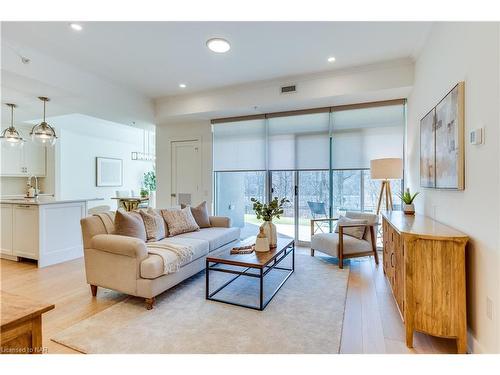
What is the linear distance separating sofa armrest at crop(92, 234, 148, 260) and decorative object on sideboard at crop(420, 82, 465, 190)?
115 inches

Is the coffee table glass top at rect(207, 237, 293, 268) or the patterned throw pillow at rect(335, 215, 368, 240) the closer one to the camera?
the coffee table glass top at rect(207, 237, 293, 268)

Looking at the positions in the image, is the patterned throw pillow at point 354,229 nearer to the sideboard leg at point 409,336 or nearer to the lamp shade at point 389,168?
the lamp shade at point 389,168

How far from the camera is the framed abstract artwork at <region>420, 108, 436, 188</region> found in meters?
2.77

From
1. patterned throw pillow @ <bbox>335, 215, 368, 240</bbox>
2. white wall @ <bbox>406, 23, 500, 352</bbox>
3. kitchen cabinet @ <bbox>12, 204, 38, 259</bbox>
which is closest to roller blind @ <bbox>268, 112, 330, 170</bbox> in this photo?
patterned throw pillow @ <bbox>335, 215, 368, 240</bbox>

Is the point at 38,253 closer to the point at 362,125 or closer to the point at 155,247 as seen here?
the point at 155,247

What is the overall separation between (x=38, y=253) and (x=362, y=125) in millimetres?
5536

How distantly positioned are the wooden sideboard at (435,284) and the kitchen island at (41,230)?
472 centimetres

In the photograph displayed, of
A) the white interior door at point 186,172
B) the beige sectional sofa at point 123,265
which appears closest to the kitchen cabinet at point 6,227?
the beige sectional sofa at point 123,265

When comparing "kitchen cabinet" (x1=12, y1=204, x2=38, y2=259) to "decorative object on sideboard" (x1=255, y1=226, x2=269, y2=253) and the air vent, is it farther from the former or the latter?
the air vent

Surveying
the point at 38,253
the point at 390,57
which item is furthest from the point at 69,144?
the point at 390,57

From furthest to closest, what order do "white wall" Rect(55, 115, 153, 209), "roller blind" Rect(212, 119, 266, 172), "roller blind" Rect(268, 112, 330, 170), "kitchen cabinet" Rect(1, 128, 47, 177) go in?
"white wall" Rect(55, 115, 153, 209) → "kitchen cabinet" Rect(1, 128, 47, 177) → "roller blind" Rect(212, 119, 266, 172) → "roller blind" Rect(268, 112, 330, 170)

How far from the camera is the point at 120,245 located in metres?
2.69

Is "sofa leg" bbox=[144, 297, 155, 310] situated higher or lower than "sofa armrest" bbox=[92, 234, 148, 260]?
lower
